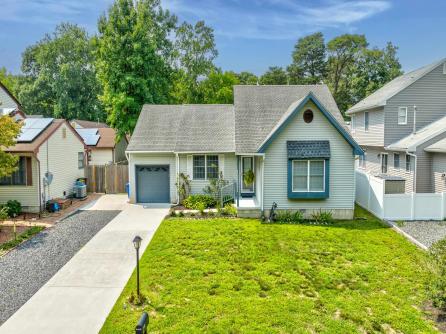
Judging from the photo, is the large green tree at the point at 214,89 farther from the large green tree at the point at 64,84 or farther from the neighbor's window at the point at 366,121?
the large green tree at the point at 64,84

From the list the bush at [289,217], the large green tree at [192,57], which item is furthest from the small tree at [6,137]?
the large green tree at [192,57]

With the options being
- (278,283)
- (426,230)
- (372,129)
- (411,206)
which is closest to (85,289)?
(278,283)

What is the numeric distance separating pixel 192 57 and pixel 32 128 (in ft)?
82.6

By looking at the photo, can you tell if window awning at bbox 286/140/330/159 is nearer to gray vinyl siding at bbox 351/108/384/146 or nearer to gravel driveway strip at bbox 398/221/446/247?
gravel driveway strip at bbox 398/221/446/247

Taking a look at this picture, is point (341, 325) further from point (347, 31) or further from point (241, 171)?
point (347, 31)

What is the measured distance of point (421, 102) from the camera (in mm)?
20062

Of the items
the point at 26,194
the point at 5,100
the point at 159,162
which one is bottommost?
the point at 26,194

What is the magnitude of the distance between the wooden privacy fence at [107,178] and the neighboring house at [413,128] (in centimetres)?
1566

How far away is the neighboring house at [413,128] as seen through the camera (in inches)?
679

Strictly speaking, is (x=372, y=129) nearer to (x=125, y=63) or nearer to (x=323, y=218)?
(x=323, y=218)

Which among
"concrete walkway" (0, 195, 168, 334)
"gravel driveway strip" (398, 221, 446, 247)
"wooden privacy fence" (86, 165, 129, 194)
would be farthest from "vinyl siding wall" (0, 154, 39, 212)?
"gravel driveway strip" (398, 221, 446, 247)

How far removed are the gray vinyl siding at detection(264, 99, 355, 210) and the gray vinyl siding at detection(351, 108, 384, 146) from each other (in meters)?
7.60

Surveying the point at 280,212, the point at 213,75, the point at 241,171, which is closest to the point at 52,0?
the point at 241,171

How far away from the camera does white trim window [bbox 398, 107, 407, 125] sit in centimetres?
2027
